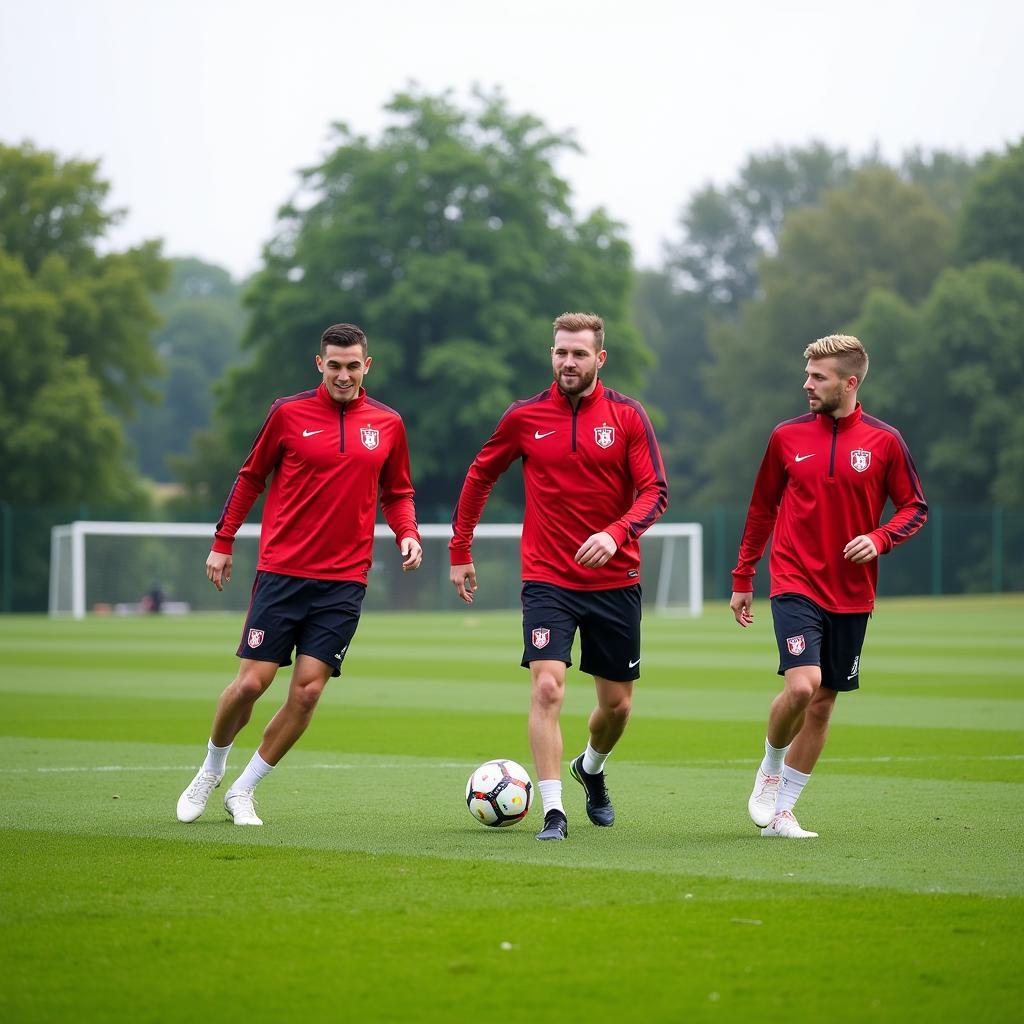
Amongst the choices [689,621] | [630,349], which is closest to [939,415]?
[630,349]

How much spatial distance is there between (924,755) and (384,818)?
15.9 feet

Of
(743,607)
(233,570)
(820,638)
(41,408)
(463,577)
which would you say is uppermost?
(41,408)

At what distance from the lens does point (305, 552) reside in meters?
8.90

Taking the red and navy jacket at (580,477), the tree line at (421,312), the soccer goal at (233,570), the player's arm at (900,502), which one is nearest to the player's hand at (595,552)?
the red and navy jacket at (580,477)

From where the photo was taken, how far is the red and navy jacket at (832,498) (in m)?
8.63

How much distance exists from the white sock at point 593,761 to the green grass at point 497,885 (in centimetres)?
26

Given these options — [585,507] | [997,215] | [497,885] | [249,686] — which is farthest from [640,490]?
[997,215]

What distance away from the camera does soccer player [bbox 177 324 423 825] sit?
349 inches

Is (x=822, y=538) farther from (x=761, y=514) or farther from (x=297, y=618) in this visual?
(x=297, y=618)

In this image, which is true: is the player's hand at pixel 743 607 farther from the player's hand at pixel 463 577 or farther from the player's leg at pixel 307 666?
the player's leg at pixel 307 666

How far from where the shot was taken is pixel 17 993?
5.24 meters

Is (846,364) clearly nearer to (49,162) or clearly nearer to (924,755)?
(924,755)

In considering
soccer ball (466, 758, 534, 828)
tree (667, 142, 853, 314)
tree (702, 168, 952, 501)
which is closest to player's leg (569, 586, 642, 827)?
soccer ball (466, 758, 534, 828)

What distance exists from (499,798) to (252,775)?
1.21 meters
